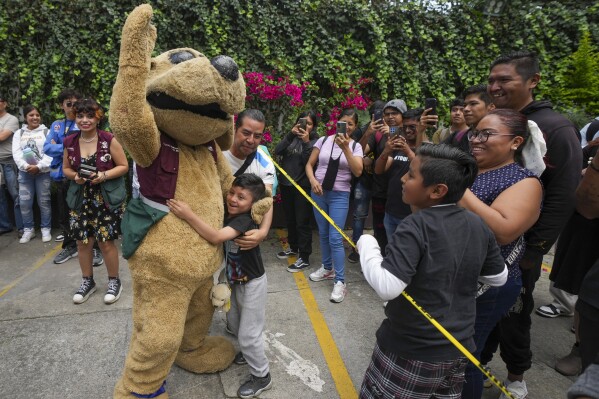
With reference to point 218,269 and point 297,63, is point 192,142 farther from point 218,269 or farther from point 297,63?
point 297,63

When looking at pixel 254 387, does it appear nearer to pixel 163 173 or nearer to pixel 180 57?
pixel 163 173

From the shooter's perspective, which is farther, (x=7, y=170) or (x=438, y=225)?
(x=7, y=170)

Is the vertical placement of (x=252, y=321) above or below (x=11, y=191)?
above

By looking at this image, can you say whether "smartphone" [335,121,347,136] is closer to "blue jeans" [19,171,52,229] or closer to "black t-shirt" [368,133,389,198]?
"black t-shirt" [368,133,389,198]

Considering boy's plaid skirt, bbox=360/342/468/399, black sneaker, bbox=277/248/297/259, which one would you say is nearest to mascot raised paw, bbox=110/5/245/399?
boy's plaid skirt, bbox=360/342/468/399

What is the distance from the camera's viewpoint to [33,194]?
5133 millimetres

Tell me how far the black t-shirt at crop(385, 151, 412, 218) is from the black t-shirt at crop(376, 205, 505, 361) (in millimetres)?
1754

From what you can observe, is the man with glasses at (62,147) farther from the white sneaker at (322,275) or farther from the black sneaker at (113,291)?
the white sneaker at (322,275)

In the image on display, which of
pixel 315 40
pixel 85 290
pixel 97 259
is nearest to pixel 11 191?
pixel 97 259

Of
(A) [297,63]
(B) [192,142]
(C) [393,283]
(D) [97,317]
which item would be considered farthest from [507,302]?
(A) [297,63]

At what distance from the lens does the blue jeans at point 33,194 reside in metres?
5.00

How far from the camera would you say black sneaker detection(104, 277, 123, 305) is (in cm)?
354

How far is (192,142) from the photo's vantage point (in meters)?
2.18

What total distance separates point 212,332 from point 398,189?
7.09ft
